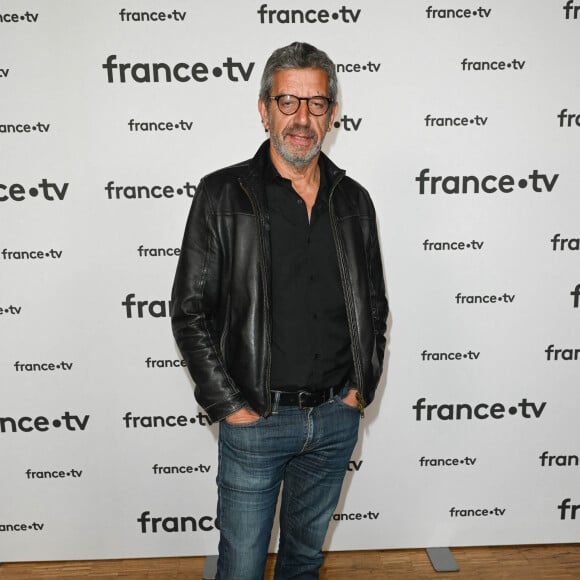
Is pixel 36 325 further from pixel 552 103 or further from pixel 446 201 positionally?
pixel 552 103

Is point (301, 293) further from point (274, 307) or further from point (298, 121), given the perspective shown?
point (298, 121)

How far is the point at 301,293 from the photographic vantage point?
1776 millimetres

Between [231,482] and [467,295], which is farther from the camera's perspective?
[467,295]

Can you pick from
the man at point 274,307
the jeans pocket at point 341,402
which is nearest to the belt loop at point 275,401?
the man at point 274,307

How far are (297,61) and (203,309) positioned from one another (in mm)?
824

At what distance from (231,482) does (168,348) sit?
92 cm

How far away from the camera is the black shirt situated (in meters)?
1.77

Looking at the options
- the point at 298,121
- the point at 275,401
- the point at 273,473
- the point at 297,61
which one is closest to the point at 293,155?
the point at 298,121

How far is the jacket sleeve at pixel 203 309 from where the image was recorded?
5.59 feet

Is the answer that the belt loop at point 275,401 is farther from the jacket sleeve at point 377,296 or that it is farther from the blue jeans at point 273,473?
the jacket sleeve at point 377,296

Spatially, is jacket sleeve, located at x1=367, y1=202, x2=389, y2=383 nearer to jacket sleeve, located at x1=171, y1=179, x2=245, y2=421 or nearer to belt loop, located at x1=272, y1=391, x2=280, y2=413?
belt loop, located at x1=272, y1=391, x2=280, y2=413

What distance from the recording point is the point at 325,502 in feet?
6.47

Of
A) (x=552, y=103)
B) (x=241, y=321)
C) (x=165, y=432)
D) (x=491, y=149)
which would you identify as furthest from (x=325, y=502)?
(x=552, y=103)

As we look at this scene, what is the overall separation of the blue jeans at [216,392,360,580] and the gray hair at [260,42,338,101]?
1.05 meters
